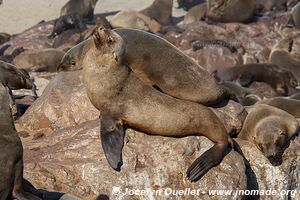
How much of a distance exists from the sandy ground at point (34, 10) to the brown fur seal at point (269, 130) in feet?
38.4

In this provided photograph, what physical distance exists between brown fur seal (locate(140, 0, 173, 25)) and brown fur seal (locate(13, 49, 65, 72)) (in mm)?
4842

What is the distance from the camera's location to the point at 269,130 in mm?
7324

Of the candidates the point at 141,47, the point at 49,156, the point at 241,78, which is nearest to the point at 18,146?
the point at 49,156

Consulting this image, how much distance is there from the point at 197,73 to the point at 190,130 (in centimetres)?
93

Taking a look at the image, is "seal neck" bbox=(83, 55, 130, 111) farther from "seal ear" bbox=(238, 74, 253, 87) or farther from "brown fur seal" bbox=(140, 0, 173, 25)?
"brown fur seal" bbox=(140, 0, 173, 25)

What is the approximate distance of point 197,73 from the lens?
23.5 ft

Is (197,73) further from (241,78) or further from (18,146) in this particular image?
(241,78)

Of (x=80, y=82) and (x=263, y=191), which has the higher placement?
(x=80, y=82)

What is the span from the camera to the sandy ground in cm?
1898

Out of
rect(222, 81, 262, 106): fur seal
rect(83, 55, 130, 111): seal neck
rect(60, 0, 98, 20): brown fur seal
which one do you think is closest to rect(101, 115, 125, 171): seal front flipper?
rect(83, 55, 130, 111): seal neck

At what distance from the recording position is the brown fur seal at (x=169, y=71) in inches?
276

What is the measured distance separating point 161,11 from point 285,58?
224 inches

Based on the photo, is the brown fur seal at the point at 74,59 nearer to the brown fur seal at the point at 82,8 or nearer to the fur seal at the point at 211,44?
the fur seal at the point at 211,44

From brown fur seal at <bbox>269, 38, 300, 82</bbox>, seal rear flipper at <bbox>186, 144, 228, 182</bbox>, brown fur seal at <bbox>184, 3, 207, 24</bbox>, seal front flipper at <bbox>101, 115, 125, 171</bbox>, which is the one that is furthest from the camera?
Answer: brown fur seal at <bbox>184, 3, 207, 24</bbox>
